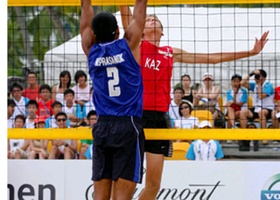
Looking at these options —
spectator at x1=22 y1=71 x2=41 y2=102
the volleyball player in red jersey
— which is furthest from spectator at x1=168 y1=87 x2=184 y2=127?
the volleyball player in red jersey

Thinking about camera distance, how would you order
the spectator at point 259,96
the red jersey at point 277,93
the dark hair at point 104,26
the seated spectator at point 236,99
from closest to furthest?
the dark hair at point 104,26
the spectator at point 259,96
the seated spectator at point 236,99
the red jersey at point 277,93

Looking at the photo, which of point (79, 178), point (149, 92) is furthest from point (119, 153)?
point (79, 178)

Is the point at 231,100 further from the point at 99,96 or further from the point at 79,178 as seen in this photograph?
the point at 99,96

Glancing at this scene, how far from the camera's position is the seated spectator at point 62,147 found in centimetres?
1286

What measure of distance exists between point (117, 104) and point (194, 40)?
2487mm

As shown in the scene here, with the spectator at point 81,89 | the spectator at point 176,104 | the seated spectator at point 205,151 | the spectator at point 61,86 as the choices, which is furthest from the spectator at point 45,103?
the seated spectator at point 205,151

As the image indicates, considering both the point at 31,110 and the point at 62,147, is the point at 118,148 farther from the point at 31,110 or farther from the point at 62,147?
the point at 31,110

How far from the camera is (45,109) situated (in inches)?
564

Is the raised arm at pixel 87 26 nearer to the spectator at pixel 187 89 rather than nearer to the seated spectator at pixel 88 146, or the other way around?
the seated spectator at pixel 88 146

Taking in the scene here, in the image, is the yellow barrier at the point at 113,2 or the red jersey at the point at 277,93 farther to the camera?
the red jersey at the point at 277,93

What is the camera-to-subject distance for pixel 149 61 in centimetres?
956

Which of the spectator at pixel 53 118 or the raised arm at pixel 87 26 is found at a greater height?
the raised arm at pixel 87 26

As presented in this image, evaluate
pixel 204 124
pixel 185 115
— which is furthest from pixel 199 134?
pixel 185 115

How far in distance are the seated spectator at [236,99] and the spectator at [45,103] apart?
9.39ft
